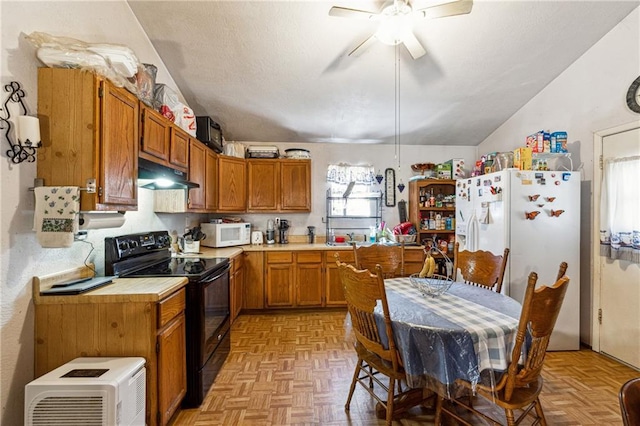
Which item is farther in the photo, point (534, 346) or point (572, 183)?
point (572, 183)

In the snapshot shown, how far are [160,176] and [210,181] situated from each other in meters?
1.18

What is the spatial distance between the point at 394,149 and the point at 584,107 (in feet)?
7.13

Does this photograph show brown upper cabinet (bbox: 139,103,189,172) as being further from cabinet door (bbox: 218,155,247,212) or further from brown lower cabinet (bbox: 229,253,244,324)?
brown lower cabinet (bbox: 229,253,244,324)

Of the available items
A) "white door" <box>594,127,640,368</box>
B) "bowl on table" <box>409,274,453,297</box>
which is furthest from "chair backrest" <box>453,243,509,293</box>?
"white door" <box>594,127,640,368</box>

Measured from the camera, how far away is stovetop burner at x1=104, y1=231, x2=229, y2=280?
187 centimetres

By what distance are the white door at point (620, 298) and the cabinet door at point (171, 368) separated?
3.64 metres

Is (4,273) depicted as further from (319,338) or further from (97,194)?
(319,338)

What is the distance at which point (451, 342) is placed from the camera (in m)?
1.29

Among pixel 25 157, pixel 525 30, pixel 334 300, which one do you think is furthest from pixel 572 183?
pixel 25 157

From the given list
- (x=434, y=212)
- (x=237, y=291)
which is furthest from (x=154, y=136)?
(x=434, y=212)

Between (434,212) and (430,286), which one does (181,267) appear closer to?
(430,286)

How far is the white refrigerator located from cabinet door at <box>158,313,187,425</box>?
2840mm

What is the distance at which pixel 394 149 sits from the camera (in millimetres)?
4340

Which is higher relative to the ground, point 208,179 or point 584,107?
point 584,107
